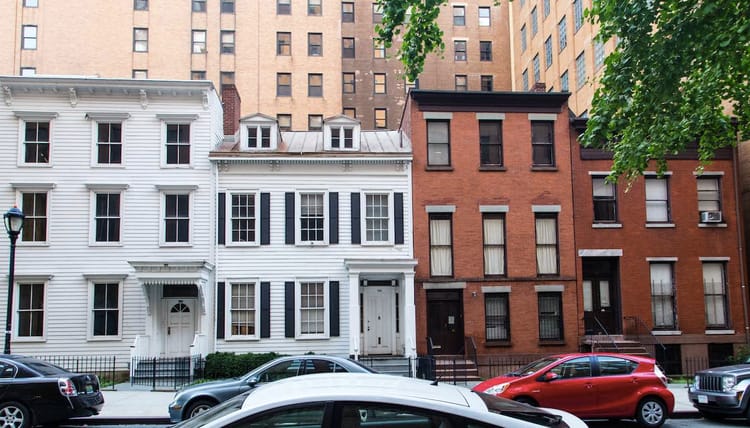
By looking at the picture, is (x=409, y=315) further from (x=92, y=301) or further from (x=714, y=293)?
(x=714, y=293)

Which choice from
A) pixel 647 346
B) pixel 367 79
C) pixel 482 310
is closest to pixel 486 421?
pixel 482 310

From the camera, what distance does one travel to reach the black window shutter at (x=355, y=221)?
86.5ft

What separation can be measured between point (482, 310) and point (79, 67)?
131 feet

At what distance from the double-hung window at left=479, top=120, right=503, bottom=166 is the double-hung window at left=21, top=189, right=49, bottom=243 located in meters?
16.9

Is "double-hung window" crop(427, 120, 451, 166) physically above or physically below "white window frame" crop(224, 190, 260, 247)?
above

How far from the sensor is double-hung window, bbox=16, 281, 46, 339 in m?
25.2

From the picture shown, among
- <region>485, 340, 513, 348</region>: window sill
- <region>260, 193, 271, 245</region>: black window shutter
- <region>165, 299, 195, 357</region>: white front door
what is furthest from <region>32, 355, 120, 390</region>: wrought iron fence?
<region>485, 340, 513, 348</region>: window sill

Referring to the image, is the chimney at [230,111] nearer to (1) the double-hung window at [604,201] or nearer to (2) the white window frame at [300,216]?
(2) the white window frame at [300,216]

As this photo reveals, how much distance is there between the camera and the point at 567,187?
2683 cm

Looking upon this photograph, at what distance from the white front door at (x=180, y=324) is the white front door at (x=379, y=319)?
663 cm

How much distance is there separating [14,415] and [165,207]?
1374 cm

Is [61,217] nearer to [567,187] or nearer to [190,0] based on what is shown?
[567,187]

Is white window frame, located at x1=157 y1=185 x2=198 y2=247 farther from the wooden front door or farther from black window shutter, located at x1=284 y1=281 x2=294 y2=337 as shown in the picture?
the wooden front door

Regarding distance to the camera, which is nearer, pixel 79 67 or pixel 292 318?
pixel 292 318
